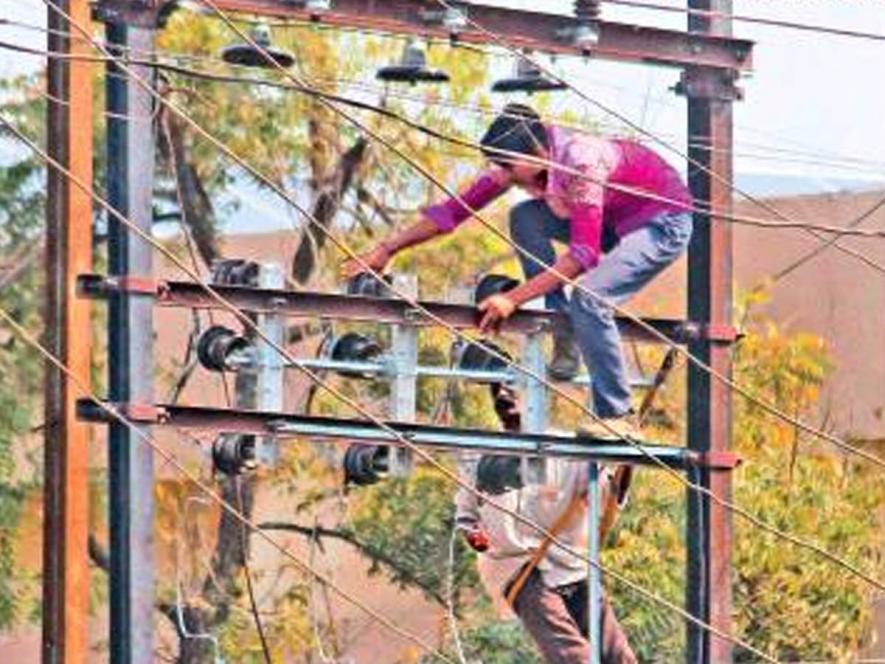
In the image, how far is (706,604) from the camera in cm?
2119

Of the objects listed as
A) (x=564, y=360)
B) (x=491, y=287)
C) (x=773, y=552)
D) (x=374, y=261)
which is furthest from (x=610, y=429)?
(x=773, y=552)

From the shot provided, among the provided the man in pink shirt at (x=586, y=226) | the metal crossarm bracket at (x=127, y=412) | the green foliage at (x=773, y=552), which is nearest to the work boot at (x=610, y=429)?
the man in pink shirt at (x=586, y=226)

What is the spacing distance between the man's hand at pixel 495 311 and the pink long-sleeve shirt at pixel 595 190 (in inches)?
14.4

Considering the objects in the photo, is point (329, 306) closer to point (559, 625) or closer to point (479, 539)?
point (479, 539)

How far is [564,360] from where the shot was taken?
68.9 ft

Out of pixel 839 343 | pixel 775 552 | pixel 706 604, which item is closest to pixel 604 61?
pixel 706 604

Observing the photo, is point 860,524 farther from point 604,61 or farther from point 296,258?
point 604,61

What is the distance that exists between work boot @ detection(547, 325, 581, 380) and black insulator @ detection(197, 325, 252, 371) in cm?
169

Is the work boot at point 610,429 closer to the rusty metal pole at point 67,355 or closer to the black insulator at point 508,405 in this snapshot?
the black insulator at point 508,405

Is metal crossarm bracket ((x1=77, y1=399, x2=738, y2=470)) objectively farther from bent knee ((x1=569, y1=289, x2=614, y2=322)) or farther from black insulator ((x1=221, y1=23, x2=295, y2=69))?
black insulator ((x1=221, y1=23, x2=295, y2=69))

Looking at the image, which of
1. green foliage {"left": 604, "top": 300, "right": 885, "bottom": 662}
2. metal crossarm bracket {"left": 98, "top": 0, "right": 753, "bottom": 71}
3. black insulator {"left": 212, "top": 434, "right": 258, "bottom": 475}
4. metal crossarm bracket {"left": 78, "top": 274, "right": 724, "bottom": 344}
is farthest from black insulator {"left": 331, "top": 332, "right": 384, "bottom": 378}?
green foliage {"left": 604, "top": 300, "right": 885, "bottom": 662}

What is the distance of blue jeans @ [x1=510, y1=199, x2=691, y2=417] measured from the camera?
20.4 meters

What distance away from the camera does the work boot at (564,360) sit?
68.4 ft

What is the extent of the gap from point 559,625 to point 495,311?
1451mm
